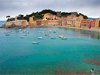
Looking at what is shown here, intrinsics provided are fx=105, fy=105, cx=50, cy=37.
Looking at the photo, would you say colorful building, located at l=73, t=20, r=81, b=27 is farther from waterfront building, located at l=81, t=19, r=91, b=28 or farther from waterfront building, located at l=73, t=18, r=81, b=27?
waterfront building, located at l=81, t=19, r=91, b=28

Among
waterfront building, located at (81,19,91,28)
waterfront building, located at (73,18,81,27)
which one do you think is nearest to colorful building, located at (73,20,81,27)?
waterfront building, located at (73,18,81,27)

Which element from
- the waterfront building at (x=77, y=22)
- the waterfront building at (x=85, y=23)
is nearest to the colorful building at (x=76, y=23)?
the waterfront building at (x=77, y=22)

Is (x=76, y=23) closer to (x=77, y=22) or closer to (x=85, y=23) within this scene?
(x=77, y=22)

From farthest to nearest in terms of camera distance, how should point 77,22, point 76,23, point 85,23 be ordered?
point 76,23 < point 77,22 < point 85,23

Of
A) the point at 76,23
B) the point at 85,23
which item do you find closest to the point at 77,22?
the point at 76,23

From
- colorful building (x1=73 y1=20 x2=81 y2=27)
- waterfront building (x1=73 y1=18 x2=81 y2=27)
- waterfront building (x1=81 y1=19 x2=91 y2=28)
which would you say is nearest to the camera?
waterfront building (x1=81 y1=19 x2=91 y2=28)

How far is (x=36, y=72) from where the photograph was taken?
10.1 m

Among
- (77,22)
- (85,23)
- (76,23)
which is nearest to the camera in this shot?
(85,23)

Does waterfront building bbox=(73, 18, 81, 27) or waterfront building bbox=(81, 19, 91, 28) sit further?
waterfront building bbox=(73, 18, 81, 27)

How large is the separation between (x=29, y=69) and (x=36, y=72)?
1.03m

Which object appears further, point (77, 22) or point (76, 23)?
point (76, 23)

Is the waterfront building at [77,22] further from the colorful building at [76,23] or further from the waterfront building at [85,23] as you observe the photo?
the waterfront building at [85,23]

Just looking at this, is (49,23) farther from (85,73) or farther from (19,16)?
(85,73)

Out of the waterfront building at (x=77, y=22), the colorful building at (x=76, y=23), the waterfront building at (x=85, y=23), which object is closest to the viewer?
the waterfront building at (x=85, y=23)
